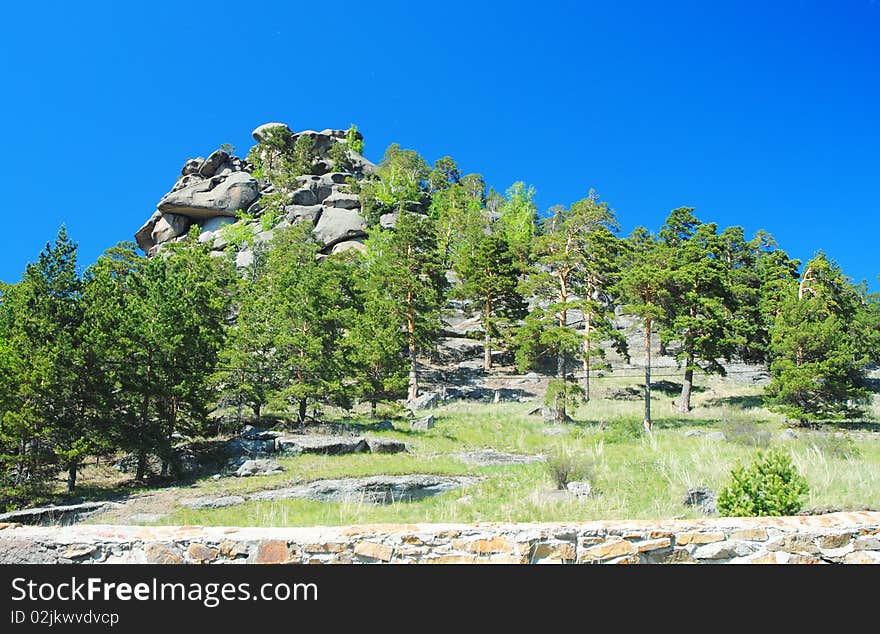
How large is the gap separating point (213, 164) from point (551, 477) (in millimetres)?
84254

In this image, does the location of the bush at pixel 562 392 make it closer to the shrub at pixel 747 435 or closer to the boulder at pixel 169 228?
the shrub at pixel 747 435

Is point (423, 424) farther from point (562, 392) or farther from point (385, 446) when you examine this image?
point (562, 392)

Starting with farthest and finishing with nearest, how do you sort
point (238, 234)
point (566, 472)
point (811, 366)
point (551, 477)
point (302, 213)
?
1. point (302, 213)
2. point (238, 234)
3. point (811, 366)
4. point (551, 477)
5. point (566, 472)

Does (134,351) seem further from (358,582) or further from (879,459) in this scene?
(879,459)

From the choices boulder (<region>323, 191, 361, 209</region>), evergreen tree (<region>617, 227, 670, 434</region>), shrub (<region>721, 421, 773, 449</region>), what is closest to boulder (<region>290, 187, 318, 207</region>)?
boulder (<region>323, 191, 361, 209</region>)

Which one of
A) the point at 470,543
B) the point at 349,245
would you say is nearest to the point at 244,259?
the point at 349,245

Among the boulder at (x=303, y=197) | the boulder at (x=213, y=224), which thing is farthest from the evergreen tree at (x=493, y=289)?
the boulder at (x=213, y=224)

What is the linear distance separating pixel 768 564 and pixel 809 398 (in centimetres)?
2503

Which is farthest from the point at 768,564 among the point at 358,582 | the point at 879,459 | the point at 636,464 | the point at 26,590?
the point at 879,459

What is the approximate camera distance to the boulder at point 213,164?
279 ft

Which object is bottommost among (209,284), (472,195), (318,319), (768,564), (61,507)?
(61,507)

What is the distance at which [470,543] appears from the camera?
628cm

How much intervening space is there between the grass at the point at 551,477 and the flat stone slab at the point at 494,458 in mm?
570

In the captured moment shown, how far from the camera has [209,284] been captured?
32.2 m
